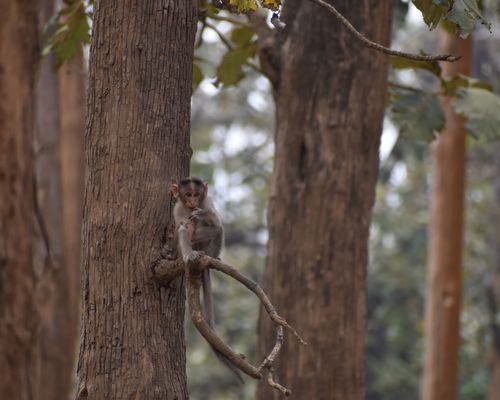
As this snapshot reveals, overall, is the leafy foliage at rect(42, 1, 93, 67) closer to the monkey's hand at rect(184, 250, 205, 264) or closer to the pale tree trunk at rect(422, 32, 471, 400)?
the monkey's hand at rect(184, 250, 205, 264)

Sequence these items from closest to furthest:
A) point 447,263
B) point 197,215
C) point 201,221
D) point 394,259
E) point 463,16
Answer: point 463,16 < point 197,215 < point 201,221 < point 447,263 < point 394,259

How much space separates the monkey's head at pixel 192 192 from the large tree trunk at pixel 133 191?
32 centimetres

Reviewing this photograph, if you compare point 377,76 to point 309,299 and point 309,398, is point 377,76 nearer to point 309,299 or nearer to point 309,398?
point 309,299

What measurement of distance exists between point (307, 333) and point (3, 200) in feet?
9.62

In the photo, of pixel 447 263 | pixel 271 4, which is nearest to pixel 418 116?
pixel 271 4

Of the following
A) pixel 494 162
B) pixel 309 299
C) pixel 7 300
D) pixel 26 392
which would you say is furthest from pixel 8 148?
pixel 494 162

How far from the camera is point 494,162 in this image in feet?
66.9

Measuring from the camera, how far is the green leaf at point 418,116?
682 cm

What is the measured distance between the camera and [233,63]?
22.8 feet

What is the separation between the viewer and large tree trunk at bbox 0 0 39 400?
7781 mm

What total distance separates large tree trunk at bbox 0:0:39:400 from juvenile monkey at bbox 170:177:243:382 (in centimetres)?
274

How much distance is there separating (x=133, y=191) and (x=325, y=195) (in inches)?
100

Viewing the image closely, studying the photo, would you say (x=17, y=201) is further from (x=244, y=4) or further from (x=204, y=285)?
(x=244, y=4)

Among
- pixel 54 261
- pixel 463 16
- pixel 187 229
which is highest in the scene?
pixel 463 16
